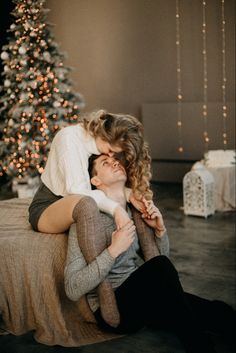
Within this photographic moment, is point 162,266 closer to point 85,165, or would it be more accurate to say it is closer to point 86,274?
point 86,274

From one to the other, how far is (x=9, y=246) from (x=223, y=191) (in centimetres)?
283

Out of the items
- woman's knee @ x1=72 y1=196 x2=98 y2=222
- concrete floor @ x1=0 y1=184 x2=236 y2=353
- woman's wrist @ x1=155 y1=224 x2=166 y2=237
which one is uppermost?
woman's knee @ x1=72 y1=196 x2=98 y2=222

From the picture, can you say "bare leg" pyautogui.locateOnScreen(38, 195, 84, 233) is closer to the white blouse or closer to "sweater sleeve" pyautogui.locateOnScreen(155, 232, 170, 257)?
the white blouse

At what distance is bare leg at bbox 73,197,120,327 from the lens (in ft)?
6.73

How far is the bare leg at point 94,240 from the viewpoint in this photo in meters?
2.05

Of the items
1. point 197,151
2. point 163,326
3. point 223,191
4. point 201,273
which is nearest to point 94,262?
point 163,326

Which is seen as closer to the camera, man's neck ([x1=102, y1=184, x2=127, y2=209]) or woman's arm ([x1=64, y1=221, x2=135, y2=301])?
woman's arm ([x1=64, y1=221, x2=135, y2=301])

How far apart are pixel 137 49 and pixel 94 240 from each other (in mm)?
4707

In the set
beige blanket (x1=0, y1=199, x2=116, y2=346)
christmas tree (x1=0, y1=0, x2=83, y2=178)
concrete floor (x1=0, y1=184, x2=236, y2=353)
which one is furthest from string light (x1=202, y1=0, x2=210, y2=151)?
beige blanket (x1=0, y1=199, x2=116, y2=346)

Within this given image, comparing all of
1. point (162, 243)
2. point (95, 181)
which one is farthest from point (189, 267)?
point (95, 181)

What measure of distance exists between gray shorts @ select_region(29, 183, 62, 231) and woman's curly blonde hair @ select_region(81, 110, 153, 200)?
384mm

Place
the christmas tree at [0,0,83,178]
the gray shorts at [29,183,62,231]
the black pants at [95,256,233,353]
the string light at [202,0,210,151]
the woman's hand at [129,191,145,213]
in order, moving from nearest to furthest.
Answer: the black pants at [95,256,233,353] → the woman's hand at [129,191,145,213] → the gray shorts at [29,183,62,231] → the christmas tree at [0,0,83,178] → the string light at [202,0,210,151]

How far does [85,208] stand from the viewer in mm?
2094

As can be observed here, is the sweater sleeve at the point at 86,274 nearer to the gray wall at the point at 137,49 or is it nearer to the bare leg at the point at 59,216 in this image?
the bare leg at the point at 59,216
